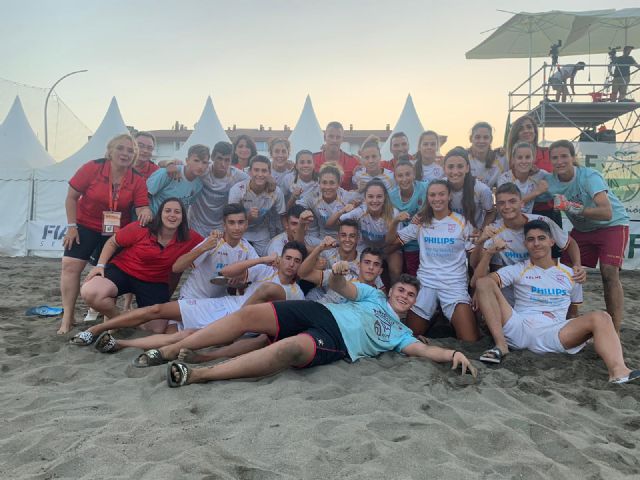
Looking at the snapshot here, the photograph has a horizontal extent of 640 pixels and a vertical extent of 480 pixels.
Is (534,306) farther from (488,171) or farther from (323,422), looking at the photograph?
(323,422)

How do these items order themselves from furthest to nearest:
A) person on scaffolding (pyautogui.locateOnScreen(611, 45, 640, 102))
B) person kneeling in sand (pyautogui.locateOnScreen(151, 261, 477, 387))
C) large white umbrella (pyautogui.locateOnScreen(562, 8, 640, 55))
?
person on scaffolding (pyautogui.locateOnScreen(611, 45, 640, 102))
large white umbrella (pyautogui.locateOnScreen(562, 8, 640, 55))
person kneeling in sand (pyautogui.locateOnScreen(151, 261, 477, 387))

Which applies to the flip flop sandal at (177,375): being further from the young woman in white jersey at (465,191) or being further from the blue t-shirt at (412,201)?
the young woman in white jersey at (465,191)

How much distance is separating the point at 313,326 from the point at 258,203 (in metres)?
1.84

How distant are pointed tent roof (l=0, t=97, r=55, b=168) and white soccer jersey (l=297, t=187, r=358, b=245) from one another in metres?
10.5

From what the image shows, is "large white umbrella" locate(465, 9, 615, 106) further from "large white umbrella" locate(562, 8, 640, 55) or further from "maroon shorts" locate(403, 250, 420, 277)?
"maroon shorts" locate(403, 250, 420, 277)

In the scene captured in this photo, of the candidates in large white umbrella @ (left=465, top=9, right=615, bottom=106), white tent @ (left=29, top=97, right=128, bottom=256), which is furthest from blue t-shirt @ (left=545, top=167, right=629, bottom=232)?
white tent @ (left=29, top=97, right=128, bottom=256)

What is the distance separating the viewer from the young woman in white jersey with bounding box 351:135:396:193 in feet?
14.7

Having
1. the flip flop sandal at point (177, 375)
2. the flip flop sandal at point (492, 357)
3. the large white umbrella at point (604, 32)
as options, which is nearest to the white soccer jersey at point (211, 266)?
the flip flop sandal at point (177, 375)

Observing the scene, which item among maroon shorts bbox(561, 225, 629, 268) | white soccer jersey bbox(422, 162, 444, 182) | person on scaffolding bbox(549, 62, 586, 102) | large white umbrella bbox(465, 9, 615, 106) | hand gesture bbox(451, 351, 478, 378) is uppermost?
large white umbrella bbox(465, 9, 615, 106)

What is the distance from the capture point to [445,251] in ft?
12.1

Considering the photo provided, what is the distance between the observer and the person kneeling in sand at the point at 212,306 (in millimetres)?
3105

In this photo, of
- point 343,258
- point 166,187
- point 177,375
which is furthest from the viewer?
point 166,187

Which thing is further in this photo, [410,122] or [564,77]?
[410,122]

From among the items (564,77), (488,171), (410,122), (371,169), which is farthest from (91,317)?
(564,77)
